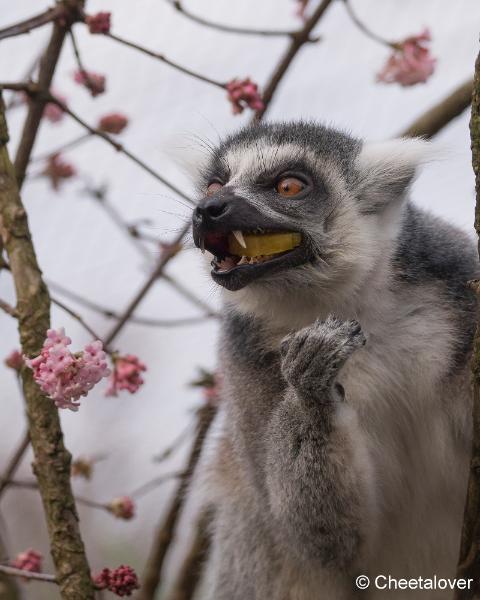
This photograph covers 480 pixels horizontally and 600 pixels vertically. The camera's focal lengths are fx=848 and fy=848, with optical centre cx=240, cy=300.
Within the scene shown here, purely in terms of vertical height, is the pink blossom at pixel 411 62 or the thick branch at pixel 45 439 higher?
the pink blossom at pixel 411 62

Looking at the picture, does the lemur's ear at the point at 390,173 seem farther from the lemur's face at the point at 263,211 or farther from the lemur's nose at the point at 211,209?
the lemur's nose at the point at 211,209

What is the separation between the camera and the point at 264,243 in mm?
2611

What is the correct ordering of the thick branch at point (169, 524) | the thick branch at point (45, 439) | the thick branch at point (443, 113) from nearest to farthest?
the thick branch at point (45, 439)
the thick branch at point (169, 524)
the thick branch at point (443, 113)

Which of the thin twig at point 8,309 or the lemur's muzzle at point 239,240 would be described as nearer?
the thin twig at point 8,309

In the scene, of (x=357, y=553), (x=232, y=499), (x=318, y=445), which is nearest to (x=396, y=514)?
(x=357, y=553)

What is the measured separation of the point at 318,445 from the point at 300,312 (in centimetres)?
47

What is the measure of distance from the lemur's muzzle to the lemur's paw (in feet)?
0.81

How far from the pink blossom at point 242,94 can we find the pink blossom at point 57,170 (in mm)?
1074

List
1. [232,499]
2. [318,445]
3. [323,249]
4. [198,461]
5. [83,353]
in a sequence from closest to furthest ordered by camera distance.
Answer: [83,353] < [318,445] < [323,249] < [232,499] < [198,461]

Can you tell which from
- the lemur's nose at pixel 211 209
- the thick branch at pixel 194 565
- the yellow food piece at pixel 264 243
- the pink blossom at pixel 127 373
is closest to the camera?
the pink blossom at pixel 127 373

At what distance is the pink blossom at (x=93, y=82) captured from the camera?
9.40 feet

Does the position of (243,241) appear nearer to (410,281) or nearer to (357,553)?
(410,281)

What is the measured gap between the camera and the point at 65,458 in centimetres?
220

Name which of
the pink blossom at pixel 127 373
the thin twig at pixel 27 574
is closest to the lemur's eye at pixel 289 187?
the pink blossom at pixel 127 373
